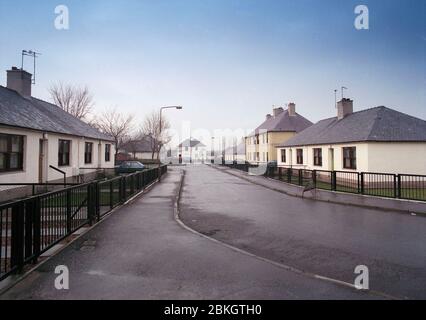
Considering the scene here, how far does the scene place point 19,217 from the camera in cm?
486

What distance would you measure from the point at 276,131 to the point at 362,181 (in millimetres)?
32503

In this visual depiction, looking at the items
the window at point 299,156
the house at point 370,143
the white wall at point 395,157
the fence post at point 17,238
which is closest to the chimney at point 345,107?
the house at point 370,143

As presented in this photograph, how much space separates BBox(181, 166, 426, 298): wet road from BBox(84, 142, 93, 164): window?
15.9 metres

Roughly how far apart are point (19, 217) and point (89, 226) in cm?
369

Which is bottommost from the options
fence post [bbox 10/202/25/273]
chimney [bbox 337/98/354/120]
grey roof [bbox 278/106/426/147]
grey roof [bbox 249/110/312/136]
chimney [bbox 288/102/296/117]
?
fence post [bbox 10/202/25/273]

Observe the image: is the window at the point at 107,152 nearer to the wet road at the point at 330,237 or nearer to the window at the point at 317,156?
the wet road at the point at 330,237

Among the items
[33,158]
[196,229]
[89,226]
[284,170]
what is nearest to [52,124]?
[33,158]

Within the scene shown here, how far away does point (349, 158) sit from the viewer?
910 inches

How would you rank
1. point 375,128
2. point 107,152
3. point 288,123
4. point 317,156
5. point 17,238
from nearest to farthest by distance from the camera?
point 17,238, point 375,128, point 317,156, point 107,152, point 288,123

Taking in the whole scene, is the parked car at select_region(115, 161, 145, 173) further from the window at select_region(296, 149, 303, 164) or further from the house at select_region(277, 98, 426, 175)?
the house at select_region(277, 98, 426, 175)

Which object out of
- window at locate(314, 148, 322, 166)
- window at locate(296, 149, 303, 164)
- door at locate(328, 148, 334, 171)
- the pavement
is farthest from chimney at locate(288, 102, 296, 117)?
the pavement

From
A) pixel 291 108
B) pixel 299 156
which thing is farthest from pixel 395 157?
pixel 291 108

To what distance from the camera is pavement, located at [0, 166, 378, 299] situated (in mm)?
4211

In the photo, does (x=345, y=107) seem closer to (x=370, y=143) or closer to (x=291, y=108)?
(x=370, y=143)
